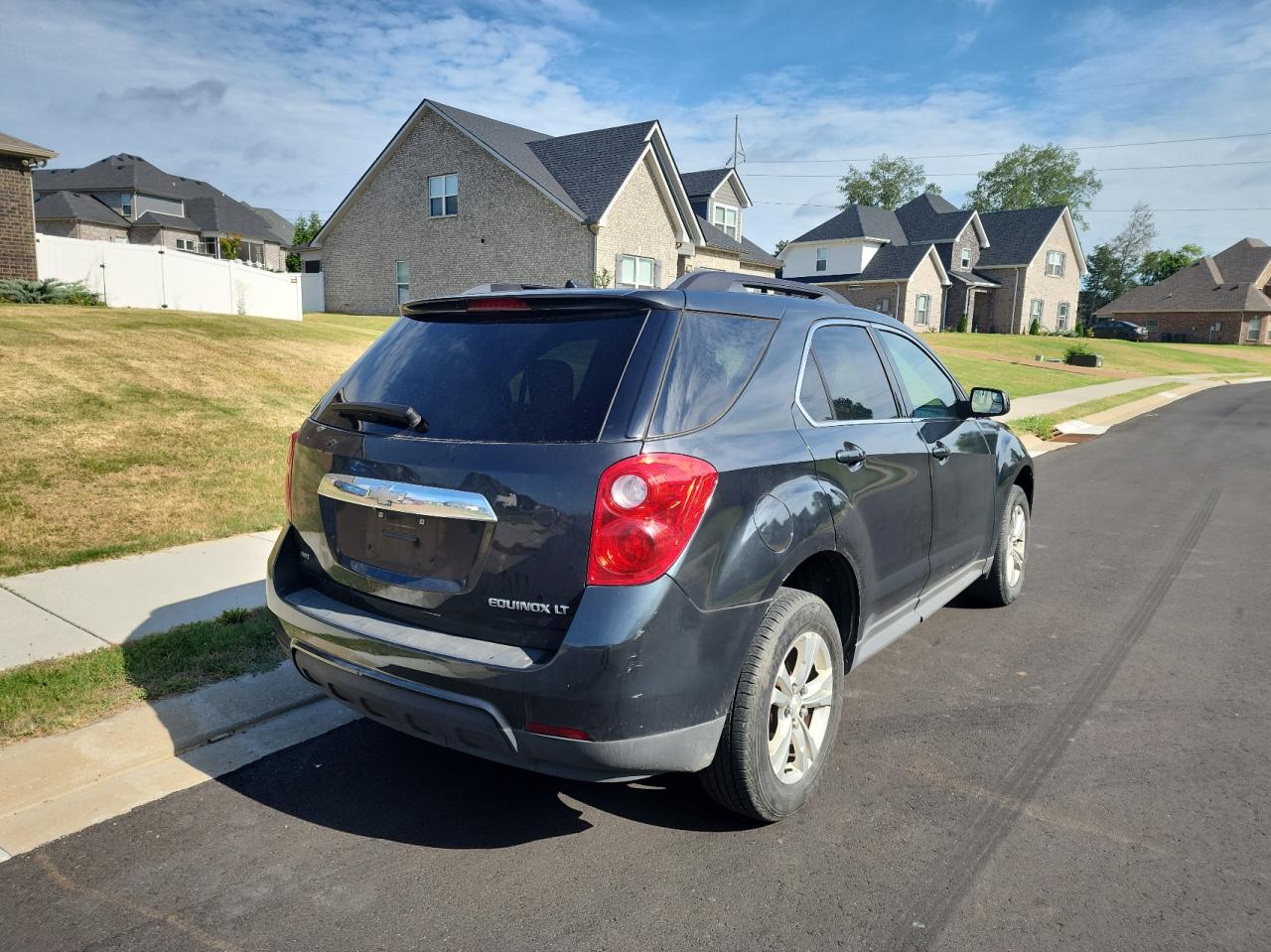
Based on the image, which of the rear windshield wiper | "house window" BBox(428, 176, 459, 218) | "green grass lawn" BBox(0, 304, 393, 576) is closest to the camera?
the rear windshield wiper

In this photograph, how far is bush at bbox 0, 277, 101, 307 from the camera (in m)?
17.1

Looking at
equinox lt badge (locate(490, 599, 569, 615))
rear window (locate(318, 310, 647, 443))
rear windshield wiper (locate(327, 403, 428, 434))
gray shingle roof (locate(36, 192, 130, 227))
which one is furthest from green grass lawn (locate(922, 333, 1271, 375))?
gray shingle roof (locate(36, 192, 130, 227))

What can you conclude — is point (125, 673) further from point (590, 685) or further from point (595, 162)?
Answer: point (595, 162)

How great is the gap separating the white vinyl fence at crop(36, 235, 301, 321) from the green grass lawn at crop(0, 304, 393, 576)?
5.38m

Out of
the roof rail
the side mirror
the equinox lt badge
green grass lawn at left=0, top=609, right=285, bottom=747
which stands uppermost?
the roof rail

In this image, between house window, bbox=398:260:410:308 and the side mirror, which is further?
house window, bbox=398:260:410:308

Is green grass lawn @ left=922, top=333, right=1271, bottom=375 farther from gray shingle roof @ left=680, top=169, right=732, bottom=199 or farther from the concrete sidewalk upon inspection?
the concrete sidewalk

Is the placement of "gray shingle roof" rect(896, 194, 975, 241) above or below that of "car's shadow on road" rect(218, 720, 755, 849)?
above

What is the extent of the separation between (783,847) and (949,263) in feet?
184

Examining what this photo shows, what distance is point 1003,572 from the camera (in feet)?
18.2

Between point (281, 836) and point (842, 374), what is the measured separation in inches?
111

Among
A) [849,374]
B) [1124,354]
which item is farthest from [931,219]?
[849,374]

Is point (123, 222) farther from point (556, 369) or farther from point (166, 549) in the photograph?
point (556, 369)

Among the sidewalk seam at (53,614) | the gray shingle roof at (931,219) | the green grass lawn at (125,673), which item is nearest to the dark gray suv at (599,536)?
the green grass lawn at (125,673)
